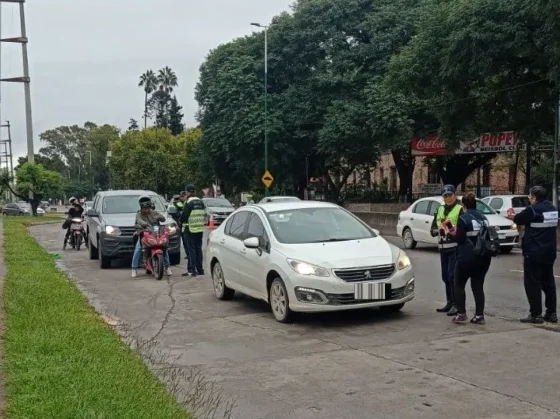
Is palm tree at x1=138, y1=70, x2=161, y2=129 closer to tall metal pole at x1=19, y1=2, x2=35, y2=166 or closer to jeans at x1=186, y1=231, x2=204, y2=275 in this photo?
tall metal pole at x1=19, y1=2, x2=35, y2=166

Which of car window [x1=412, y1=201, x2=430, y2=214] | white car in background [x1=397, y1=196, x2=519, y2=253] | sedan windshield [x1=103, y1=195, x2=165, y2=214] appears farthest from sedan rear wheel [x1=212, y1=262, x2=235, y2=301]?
car window [x1=412, y1=201, x2=430, y2=214]

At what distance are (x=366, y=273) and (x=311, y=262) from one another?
2.24 ft

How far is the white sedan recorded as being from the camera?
8.41m

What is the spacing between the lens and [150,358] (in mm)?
7238

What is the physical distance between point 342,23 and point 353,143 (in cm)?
737

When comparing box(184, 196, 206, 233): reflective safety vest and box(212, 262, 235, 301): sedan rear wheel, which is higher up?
box(184, 196, 206, 233): reflective safety vest

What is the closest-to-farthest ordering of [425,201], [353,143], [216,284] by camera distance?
[216,284] → [425,201] → [353,143]

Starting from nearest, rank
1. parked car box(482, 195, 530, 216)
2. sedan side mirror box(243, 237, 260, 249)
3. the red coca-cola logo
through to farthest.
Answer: sedan side mirror box(243, 237, 260, 249) < parked car box(482, 195, 530, 216) < the red coca-cola logo

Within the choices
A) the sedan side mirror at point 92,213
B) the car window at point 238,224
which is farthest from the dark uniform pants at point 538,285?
the sedan side mirror at point 92,213

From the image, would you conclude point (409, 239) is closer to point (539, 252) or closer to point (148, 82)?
point (539, 252)

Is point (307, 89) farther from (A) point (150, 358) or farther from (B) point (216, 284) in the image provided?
(A) point (150, 358)

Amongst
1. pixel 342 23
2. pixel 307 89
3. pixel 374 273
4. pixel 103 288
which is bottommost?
pixel 103 288

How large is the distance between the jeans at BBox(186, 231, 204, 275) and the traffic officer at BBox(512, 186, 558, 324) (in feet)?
24.0

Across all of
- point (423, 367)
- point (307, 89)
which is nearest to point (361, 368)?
point (423, 367)
